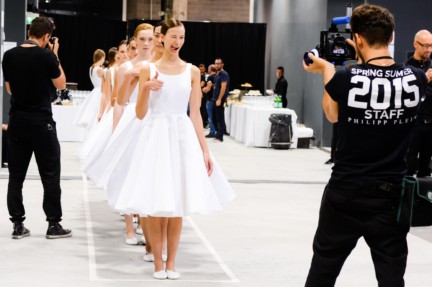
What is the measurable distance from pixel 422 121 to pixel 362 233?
17.4 ft

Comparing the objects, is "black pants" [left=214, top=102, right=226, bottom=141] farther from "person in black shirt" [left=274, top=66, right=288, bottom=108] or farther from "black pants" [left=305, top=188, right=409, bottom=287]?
"black pants" [left=305, top=188, right=409, bottom=287]

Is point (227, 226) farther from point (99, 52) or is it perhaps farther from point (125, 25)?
point (125, 25)

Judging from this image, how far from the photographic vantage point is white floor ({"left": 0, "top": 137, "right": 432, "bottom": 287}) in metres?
5.52

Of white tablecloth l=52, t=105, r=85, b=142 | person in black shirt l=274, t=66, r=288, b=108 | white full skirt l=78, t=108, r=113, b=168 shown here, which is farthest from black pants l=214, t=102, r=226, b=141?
white full skirt l=78, t=108, r=113, b=168

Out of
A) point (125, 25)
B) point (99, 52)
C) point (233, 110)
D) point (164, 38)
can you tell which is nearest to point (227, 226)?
point (164, 38)

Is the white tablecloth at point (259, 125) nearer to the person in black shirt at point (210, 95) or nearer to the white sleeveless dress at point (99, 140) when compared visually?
the person in black shirt at point (210, 95)

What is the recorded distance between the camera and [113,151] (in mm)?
6145

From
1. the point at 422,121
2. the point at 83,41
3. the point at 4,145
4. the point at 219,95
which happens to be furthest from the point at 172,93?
the point at 83,41

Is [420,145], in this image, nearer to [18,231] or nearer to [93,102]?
[18,231]

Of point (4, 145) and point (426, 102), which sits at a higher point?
point (426, 102)

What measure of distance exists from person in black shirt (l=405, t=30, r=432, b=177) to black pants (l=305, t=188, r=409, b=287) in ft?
16.8

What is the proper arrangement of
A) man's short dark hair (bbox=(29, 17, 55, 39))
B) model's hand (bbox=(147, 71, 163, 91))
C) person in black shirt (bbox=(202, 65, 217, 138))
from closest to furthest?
model's hand (bbox=(147, 71, 163, 91)) < man's short dark hair (bbox=(29, 17, 55, 39)) < person in black shirt (bbox=(202, 65, 217, 138))

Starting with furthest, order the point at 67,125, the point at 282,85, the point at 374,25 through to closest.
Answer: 1. the point at 282,85
2. the point at 67,125
3. the point at 374,25

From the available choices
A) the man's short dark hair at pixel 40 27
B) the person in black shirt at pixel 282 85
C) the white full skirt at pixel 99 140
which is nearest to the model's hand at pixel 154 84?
the white full skirt at pixel 99 140
